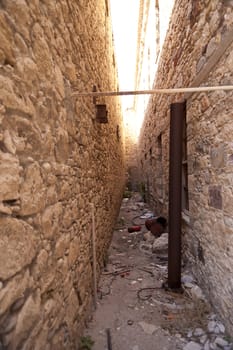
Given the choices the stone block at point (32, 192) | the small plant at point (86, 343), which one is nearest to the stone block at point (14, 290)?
the stone block at point (32, 192)

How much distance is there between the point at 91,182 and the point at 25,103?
182cm

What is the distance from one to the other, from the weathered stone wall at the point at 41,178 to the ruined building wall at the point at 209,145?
1.24 m

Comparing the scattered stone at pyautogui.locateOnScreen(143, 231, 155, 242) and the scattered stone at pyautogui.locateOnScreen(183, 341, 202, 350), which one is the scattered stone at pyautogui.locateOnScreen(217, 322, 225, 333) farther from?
the scattered stone at pyautogui.locateOnScreen(143, 231, 155, 242)

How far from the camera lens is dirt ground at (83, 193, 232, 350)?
7.13ft

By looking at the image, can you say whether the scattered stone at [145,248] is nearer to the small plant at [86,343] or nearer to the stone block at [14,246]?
the small plant at [86,343]

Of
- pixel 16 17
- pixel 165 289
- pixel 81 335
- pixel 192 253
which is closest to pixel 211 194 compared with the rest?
pixel 192 253

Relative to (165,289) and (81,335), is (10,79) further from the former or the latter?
(165,289)

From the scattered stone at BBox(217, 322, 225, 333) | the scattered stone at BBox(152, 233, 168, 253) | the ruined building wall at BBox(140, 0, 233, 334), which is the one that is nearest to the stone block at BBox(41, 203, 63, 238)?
the ruined building wall at BBox(140, 0, 233, 334)

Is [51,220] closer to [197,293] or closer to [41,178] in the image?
[41,178]

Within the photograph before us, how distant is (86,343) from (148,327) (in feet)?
2.00

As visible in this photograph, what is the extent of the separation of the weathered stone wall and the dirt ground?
1.09ft

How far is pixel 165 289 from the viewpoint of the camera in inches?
121

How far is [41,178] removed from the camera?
1.40 meters

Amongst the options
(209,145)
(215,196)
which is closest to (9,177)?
(215,196)
